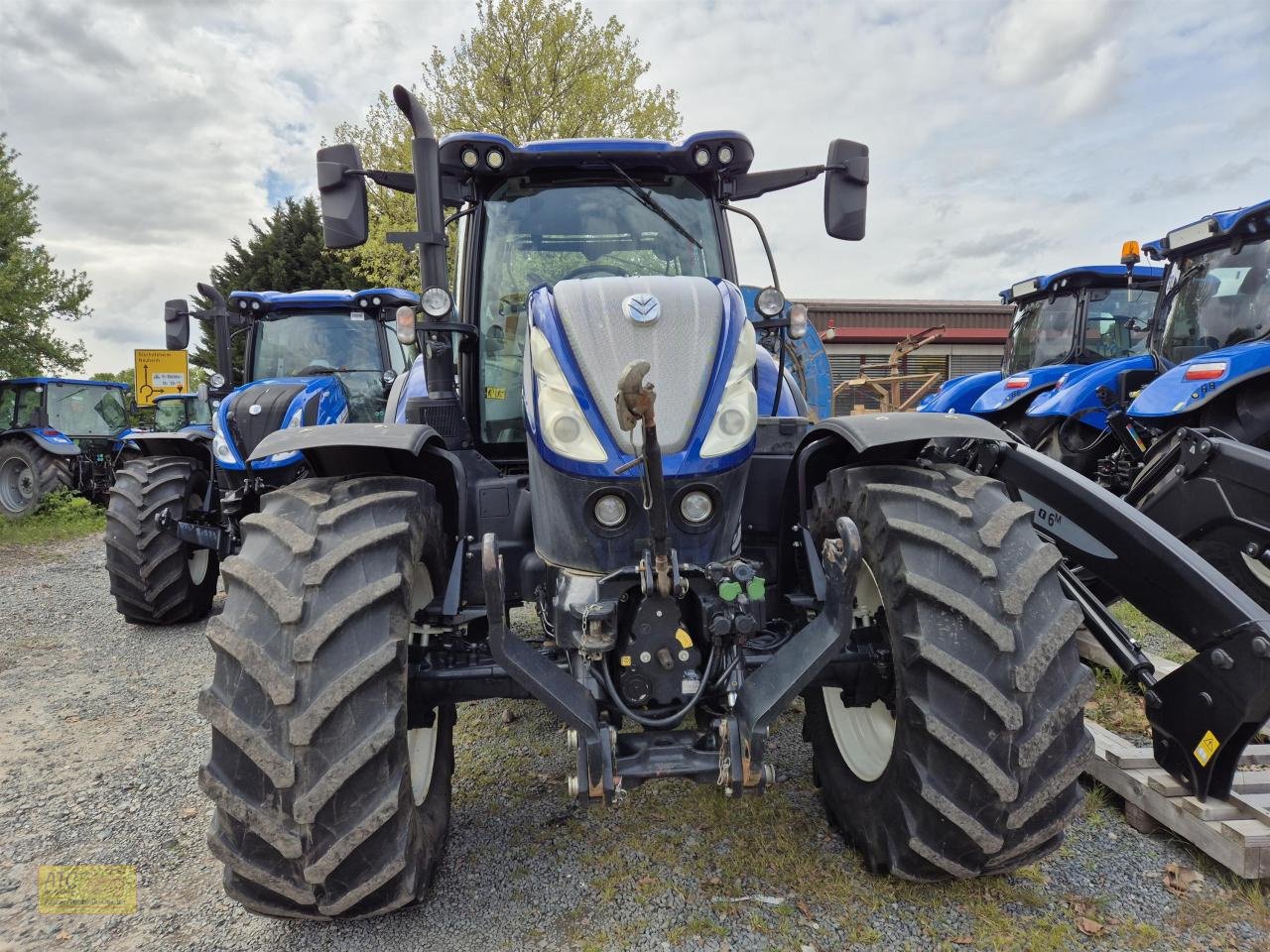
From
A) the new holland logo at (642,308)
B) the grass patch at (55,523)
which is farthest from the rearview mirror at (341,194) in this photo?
the grass patch at (55,523)

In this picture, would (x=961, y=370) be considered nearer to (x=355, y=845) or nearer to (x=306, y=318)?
(x=306, y=318)

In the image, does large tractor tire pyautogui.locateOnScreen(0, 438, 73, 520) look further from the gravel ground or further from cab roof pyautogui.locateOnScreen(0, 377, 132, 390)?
the gravel ground

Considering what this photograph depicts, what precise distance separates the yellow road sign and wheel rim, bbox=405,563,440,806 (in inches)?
492

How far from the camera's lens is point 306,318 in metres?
7.31

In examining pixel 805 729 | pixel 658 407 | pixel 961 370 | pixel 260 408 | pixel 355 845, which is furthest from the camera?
pixel 961 370

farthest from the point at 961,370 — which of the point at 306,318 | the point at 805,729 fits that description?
the point at 805,729

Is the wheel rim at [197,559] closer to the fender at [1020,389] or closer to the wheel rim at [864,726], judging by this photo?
the wheel rim at [864,726]

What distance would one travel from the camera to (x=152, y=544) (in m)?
5.43

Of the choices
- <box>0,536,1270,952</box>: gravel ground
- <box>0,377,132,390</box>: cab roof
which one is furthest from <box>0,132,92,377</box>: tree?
<box>0,536,1270,952</box>: gravel ground

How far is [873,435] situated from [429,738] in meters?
1.66

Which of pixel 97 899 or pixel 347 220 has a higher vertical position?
pixel 347 220

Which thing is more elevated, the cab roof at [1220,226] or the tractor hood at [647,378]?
the cab roof at [1220,226]

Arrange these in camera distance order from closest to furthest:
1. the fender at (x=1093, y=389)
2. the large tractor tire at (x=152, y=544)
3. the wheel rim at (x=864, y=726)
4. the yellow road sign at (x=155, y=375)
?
the wheel rim at (x=864, y=726) < the large tractor tire at (x=152, y=544) < the fender at (x=1093, y=389) < the yellow road sign at (x=155, y=375)

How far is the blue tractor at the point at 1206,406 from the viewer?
298 cm
